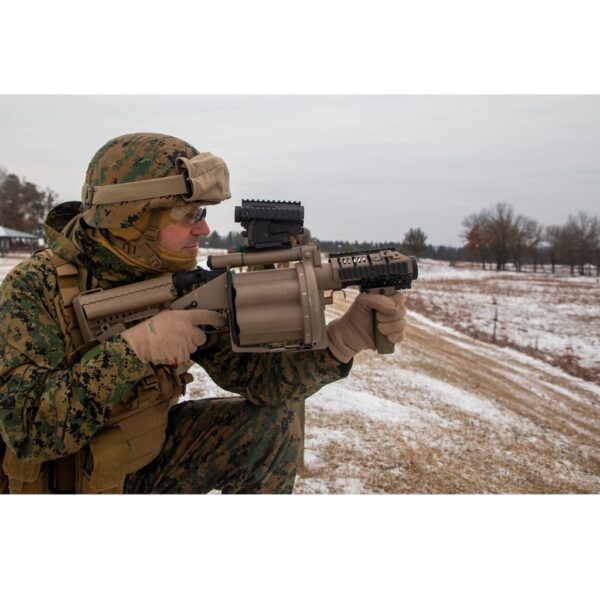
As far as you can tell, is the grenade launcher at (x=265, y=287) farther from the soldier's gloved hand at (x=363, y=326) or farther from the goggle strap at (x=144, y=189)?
the goggle strap at (x=144, y=189)

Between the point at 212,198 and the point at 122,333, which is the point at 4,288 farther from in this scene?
the point at 212,198

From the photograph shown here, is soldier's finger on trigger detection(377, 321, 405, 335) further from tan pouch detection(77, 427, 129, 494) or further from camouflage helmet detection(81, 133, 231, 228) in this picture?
tan pouch detection(77, 427, 129, 494)

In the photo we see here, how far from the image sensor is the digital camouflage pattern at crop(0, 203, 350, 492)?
7.10 ft

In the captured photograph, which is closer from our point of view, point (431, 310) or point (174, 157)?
point (174, 157)

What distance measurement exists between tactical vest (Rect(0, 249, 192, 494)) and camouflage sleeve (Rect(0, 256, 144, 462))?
0.40 feet

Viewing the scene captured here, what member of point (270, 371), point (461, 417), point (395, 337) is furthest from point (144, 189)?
point (461, 417)

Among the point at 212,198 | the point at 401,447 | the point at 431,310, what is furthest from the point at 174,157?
the point at 431,310

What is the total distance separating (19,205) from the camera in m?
9.54

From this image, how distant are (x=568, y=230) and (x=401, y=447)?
30.9 ft

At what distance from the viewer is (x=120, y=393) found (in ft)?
7.30

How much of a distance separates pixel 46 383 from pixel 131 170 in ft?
3.31

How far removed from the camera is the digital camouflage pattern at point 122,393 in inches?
85.2

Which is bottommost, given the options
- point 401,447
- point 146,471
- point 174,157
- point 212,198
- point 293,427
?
point 401,447

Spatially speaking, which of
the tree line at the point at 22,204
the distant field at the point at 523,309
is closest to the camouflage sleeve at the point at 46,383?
the tree line at the point at 22,204
